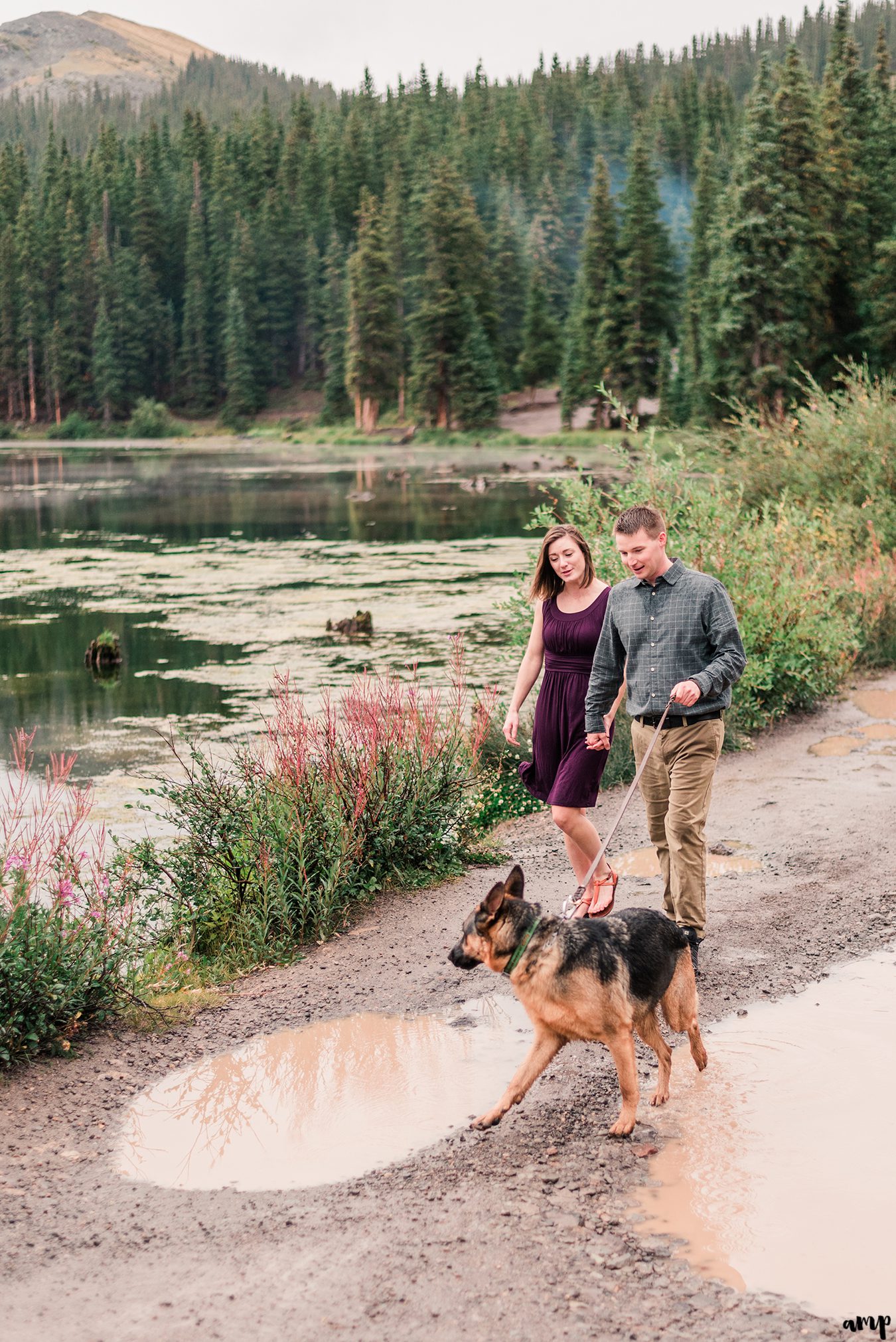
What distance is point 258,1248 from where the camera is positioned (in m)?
3.91

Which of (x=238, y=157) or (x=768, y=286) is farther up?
(x=238, y=157)

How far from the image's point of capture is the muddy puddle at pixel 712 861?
7.50 m

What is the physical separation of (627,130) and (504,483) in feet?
253

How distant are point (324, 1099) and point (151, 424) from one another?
91213mm

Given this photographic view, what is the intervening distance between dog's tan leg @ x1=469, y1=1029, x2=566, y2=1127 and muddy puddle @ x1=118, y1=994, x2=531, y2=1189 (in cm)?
33

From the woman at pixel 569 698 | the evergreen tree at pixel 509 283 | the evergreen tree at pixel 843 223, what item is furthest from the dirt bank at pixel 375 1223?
the evergreen tree at pixel 509 283

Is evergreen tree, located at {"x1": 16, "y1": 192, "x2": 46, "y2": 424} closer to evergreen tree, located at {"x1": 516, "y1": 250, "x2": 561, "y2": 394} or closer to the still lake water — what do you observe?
evergreen tree, located at {"x1": 516, "y1": 250, "x2": 561, "y2": 394}

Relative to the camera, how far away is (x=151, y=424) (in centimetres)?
9200

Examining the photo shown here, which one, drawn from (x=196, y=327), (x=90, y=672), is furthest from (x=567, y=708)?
(x=196, y=327)

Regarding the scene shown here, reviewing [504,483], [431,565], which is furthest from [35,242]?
[431,565]

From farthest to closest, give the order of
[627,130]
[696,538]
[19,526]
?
[627,130], [19,526], [696,538]

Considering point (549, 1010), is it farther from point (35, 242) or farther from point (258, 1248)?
point (35, 242)

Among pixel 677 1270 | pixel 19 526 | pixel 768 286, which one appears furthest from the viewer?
pixel 768 286

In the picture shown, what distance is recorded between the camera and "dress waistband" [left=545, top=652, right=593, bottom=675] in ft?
20.6
